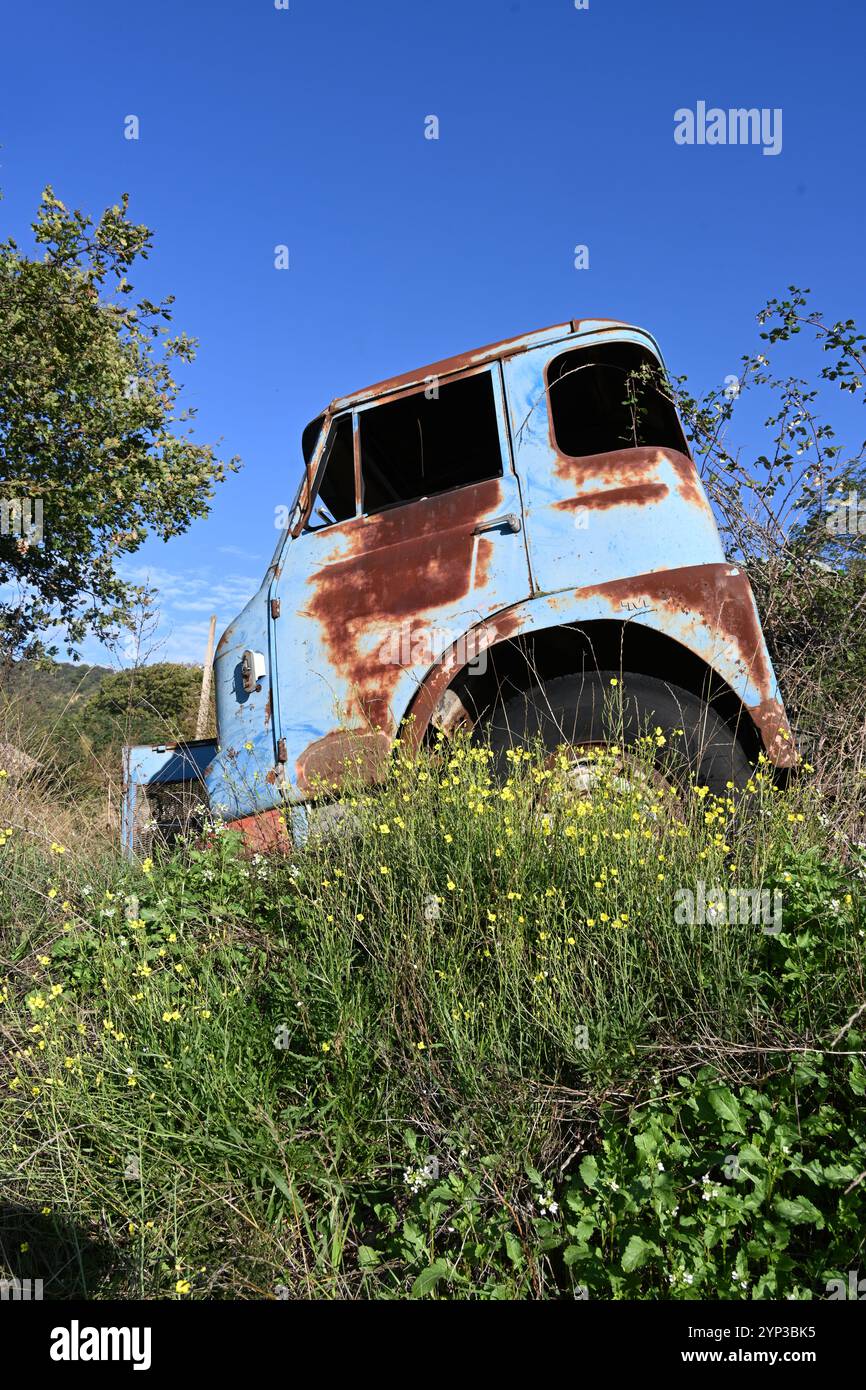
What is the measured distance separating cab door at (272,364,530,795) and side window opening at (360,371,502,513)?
1 cm

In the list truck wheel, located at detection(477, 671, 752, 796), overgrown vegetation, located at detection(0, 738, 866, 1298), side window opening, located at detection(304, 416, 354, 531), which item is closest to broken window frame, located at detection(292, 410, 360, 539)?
side window opening, located at detection(304, 416, 354, 531)

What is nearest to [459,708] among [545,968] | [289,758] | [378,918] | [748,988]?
[289,758]

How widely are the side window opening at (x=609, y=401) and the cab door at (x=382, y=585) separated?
41 cm

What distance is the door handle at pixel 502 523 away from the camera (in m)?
4.02

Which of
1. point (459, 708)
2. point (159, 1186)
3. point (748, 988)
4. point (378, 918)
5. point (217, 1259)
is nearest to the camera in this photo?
point (217, 1259)

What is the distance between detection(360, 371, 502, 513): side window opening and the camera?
178 inches

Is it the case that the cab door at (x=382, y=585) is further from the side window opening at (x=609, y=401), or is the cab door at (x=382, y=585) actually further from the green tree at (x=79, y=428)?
the green tree at (x=79, y=428)

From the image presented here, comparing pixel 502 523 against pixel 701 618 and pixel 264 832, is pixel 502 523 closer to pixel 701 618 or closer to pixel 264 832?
pixel 701 618

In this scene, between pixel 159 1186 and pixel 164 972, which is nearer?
pixel 159 1186

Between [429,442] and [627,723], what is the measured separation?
7.14 ft

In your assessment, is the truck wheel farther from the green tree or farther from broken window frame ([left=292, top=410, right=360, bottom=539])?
the green tree

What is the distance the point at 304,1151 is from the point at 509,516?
2780mm

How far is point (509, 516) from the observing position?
4043mm
